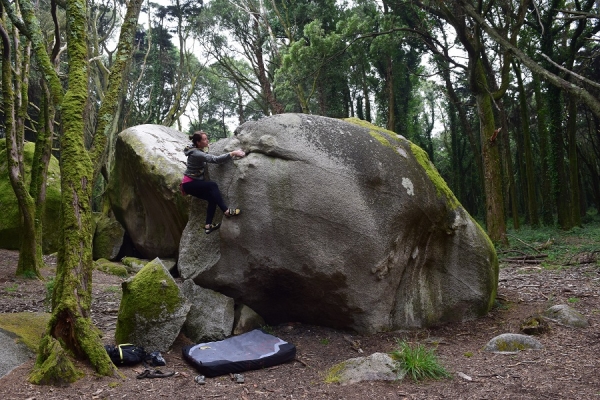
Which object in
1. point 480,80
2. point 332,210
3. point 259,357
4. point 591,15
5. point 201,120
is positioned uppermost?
point 201,120

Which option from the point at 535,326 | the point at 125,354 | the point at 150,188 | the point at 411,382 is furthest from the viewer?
the point at 150,188

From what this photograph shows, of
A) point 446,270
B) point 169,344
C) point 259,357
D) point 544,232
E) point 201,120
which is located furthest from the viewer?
point 201,120

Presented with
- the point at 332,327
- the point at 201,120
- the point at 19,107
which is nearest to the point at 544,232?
the point at 332,327

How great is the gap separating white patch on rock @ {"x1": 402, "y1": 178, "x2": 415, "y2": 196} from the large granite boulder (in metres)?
0.02

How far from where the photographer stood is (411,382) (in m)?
4.80

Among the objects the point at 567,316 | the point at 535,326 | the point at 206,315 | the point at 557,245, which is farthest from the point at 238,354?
the point at 557,245

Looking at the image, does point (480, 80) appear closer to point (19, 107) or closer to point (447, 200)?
point (447, 200)

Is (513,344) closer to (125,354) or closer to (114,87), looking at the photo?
(125,354)

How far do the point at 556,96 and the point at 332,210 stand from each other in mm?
15060

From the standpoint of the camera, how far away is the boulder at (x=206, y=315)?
6387 millimetres

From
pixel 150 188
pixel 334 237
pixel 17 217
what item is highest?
pixel 150 188

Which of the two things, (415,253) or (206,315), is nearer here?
(206,315)

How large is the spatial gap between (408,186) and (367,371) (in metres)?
2.82

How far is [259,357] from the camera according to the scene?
18.4ft
